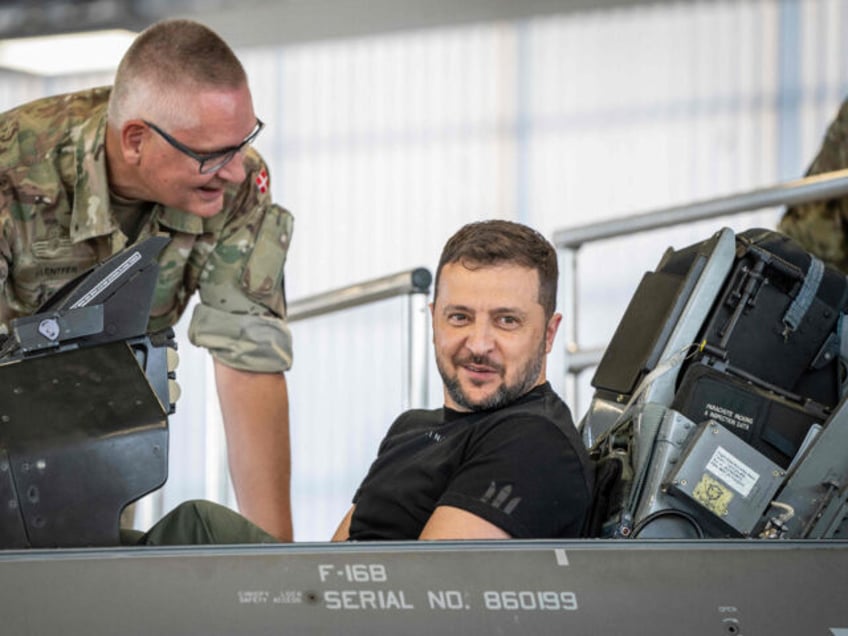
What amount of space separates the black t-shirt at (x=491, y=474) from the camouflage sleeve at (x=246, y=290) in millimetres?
913

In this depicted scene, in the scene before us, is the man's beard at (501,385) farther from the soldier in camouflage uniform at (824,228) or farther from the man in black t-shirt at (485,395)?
the soldier in camouflage uniform at (824,228)

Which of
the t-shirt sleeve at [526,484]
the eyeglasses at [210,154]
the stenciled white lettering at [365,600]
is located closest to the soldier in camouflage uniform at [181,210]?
the eyeglasses at [210,154]

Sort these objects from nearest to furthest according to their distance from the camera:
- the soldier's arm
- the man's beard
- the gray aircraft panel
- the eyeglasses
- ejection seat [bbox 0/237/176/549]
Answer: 1. the gray aircraft panel
2. ejection seat [bbox 0/237/176/549]
3. the man's beard
4. the eyeglasses
5. the soldier's arm

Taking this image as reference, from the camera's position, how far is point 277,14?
26.3 feet

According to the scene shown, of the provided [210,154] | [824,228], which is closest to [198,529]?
[210,154]

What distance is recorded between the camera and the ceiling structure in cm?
780

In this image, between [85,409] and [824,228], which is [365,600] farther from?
[824,228]

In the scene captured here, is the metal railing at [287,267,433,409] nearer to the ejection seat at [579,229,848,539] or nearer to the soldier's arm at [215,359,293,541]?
the soldier's arm at [215,359,293,541]

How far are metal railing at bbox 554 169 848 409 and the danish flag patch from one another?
2.23 ft

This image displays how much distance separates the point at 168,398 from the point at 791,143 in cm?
586

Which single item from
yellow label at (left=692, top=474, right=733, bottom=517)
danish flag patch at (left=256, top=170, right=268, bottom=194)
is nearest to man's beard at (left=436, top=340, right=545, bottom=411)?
yellow label at (left=692, top=474, right=733, bottom=517)

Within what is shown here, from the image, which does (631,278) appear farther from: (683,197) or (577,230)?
(577,230)

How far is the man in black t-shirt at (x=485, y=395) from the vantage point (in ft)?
6.41

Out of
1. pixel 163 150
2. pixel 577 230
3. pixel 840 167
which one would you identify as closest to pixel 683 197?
pixel 840 167
